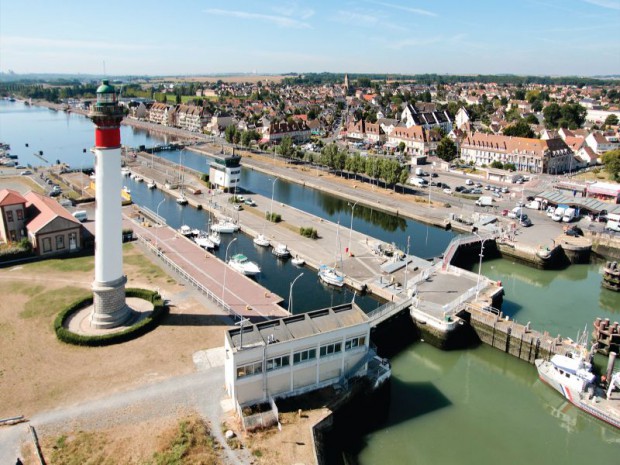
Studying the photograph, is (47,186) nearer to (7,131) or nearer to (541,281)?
(541,281)

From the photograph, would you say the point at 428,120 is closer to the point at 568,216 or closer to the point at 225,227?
the point at 568,216

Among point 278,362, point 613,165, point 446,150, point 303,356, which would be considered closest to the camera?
point 278,362

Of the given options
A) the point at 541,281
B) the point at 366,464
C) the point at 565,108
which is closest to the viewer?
the point at 366,464

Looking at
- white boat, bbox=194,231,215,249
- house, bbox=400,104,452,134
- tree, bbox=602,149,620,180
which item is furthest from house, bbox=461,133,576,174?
white boat, bbox=194,231,215,249

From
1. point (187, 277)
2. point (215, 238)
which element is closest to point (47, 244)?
point (187, 277)

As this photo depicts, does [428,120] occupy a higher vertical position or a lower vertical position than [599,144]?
higher

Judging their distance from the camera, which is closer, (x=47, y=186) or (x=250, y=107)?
(x=47, y=186)

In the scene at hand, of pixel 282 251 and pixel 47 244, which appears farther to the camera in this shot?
pixel 282 251

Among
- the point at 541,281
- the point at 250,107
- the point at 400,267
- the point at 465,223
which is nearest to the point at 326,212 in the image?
the point at 465,223
